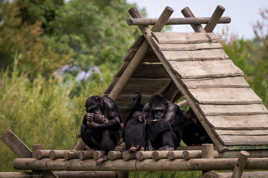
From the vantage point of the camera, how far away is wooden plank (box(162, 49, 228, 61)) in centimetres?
573

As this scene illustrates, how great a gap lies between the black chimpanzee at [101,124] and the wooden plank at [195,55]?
39.7 inches

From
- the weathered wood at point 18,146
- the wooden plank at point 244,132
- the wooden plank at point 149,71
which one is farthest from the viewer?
the wooden plank at point 149,71

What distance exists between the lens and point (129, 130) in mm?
5203

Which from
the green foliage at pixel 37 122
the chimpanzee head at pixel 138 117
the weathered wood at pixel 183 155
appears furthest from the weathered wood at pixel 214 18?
the green foliage at pixel 37 122

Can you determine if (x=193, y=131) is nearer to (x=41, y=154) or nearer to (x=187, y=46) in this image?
(x=187, y=46)

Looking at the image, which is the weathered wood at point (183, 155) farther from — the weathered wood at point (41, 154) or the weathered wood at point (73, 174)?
the weathered wood at point (73, 174)

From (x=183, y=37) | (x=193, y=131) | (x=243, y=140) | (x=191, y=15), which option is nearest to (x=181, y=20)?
(x=183, y=37)

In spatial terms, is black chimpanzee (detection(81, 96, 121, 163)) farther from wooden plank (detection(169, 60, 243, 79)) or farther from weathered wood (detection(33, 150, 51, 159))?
wooden plank (detection(169, 60, 243, 79))

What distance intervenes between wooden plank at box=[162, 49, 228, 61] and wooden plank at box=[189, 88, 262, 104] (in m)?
0.58

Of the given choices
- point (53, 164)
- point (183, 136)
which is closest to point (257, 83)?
point (183, 136)

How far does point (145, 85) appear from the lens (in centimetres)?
707

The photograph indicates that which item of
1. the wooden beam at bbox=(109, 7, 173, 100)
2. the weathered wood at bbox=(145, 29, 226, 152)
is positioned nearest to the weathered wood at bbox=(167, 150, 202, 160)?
the weathered wood at bbox=(145, 29, 226, 152)

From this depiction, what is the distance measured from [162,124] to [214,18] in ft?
6.39

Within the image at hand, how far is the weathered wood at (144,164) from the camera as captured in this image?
4.55 m
